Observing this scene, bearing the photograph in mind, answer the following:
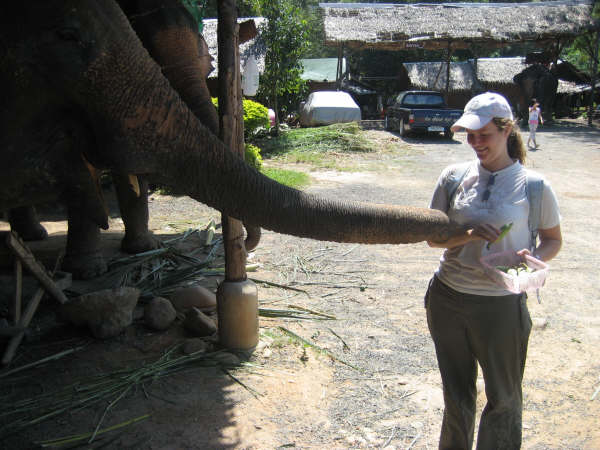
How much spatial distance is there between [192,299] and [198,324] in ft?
1.70

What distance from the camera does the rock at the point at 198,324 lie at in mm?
4562

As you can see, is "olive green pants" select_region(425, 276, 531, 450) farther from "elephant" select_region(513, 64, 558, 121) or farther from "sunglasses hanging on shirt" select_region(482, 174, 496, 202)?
"elephant" select_region(513, 64, 558, 121)

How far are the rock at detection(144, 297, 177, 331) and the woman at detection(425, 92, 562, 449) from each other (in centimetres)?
262

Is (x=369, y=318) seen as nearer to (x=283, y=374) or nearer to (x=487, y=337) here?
(x=283, y=374)

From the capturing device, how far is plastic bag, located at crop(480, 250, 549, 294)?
2406 mm

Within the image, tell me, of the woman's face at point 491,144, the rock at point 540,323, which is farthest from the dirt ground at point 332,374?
the woman's face at point 491,144

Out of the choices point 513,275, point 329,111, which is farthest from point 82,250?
point 329,111

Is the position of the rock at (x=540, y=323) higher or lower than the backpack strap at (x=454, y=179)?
lower

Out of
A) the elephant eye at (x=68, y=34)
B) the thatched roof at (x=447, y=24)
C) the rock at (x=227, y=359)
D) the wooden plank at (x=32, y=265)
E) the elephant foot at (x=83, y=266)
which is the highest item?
the thatched roof at (x=447, y=24)

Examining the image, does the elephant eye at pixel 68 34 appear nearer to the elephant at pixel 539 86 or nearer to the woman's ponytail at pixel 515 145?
the woman's ponytail at pixel 515 145

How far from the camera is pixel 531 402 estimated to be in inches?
149

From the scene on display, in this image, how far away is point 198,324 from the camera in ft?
15.0

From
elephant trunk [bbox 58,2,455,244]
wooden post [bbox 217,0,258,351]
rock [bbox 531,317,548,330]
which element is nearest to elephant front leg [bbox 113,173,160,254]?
wooden post [bbox 217,0,258,351]

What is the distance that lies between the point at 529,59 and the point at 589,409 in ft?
92.9
